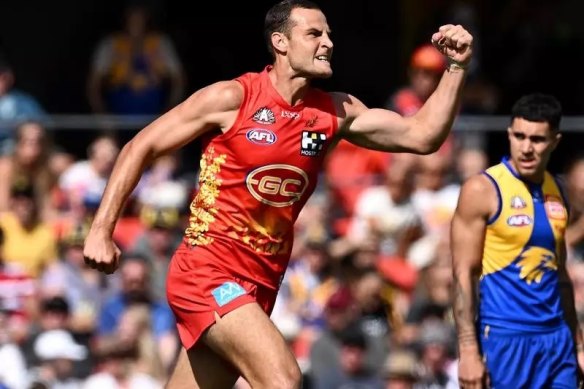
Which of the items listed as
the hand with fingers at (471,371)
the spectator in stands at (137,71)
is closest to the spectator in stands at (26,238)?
the spectator in stands at (137,71)

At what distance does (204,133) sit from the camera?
8008mm

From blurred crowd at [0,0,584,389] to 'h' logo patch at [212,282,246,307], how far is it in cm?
392

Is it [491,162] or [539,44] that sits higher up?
[539,44]

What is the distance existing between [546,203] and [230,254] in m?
2.04

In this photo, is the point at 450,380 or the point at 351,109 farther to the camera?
the point at 450,380

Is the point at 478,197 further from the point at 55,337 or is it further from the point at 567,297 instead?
the point at 55,337

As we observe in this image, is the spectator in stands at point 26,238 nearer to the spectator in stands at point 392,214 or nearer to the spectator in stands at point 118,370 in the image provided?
the spectator in stands at point 118,370

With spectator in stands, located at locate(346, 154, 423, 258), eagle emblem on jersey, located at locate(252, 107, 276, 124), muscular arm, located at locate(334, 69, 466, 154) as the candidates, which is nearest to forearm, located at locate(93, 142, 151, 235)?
eagle emblem on jersey, located at locate(252, 107, 276, 124)

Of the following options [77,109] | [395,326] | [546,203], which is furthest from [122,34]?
[546,203]

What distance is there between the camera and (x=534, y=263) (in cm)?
878

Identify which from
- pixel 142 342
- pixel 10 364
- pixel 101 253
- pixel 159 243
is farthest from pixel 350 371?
pixel 101 253

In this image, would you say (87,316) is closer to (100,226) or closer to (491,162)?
(491,162)

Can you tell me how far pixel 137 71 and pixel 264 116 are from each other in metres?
7.07

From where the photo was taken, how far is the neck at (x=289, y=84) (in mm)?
8023
